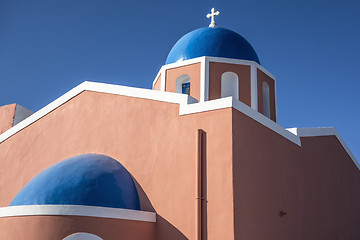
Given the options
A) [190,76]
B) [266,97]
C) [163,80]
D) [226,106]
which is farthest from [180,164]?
[266,97]

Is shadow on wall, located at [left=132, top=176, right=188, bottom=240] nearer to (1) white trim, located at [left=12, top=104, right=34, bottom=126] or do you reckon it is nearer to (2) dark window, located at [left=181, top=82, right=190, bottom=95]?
(2) dark window, located at [left=181, top=82, right=190, bottom=95]

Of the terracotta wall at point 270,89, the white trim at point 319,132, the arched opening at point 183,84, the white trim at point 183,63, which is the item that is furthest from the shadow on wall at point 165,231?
the white trim at point 183,63

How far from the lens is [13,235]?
6844mm

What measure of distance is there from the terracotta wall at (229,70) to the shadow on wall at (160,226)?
3292mm

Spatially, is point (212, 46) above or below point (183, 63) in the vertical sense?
above

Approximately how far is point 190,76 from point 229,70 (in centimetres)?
103

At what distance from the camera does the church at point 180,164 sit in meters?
6.83

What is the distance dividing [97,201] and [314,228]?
525 cm

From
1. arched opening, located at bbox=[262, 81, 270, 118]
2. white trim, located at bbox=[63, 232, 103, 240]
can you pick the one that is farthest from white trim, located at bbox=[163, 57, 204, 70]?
white trim, located at bbox=[63, 232, 103, 240]

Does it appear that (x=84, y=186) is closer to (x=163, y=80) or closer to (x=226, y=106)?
(x=226, y=106)

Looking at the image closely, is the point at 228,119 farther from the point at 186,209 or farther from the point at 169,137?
the point at 186,209

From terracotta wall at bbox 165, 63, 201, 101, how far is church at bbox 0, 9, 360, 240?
29 mm

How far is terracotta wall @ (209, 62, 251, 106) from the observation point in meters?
9.96

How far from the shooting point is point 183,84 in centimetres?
1062
